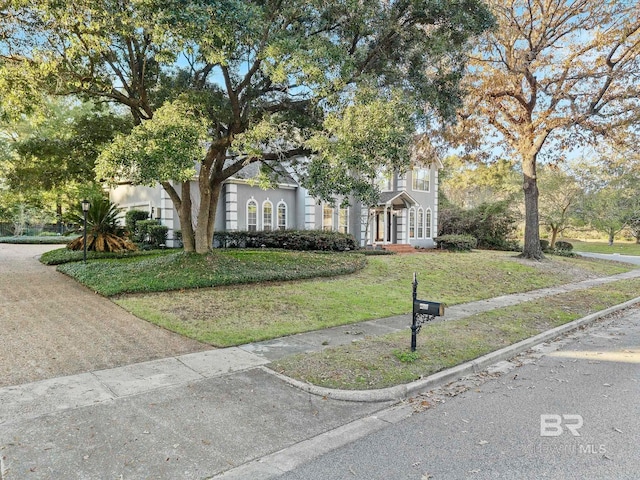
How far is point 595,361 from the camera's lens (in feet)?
20.5

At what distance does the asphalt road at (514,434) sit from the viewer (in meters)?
3.28

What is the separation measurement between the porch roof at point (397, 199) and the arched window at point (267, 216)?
6.87 metres

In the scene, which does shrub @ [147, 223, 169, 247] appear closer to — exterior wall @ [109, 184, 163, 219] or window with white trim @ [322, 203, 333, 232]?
exterior wall @ [109, 184, 163, 219]

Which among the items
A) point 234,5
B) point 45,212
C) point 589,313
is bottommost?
point 589,313

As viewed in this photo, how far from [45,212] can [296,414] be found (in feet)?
112

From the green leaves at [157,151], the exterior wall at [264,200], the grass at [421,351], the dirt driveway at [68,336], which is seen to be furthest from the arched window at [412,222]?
the dirt driveway at [68,336]

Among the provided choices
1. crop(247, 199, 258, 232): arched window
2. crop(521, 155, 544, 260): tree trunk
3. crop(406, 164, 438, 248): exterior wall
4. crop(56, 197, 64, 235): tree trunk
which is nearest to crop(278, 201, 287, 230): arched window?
crop(247, 199, 258, 232): arched window

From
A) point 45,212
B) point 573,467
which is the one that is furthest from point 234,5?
point 45,212

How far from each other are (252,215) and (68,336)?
14.5 meters

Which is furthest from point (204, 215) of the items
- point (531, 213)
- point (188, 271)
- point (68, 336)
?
point (531, 213)

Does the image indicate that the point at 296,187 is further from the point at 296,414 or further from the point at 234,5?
the point at 296,414

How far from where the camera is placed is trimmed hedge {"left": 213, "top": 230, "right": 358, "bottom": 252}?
19.7 m

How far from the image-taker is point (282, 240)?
20.0 meters

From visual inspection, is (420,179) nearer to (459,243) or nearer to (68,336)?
(459,243)
